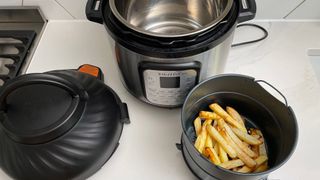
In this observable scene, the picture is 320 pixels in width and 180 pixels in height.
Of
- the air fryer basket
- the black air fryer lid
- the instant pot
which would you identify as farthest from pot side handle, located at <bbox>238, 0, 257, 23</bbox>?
the black air fryer lid

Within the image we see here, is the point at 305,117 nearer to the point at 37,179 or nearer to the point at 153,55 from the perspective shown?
→ the point at 153,55

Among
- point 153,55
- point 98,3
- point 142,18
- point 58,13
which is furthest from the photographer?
point 58,13

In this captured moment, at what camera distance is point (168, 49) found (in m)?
0.48

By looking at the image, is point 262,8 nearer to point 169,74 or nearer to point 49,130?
point 169,74

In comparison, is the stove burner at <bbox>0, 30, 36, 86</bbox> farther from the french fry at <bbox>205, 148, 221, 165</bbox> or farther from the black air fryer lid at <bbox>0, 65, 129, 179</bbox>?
the french fry at <bbox>205, 148, 221, 165</bbox>

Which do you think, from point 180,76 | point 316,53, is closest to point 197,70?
point 180,76

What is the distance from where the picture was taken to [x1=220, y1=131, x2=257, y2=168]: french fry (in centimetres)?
50

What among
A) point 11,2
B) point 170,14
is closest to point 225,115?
point 170,14

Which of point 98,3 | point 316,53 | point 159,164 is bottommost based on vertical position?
point 159,164

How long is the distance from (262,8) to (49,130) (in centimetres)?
59

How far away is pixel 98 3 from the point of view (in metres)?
0.59

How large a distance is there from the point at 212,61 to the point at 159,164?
0.72ft

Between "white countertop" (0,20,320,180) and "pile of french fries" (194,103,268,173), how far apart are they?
7 centimetres

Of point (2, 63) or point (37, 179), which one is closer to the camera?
point (37, 179)
